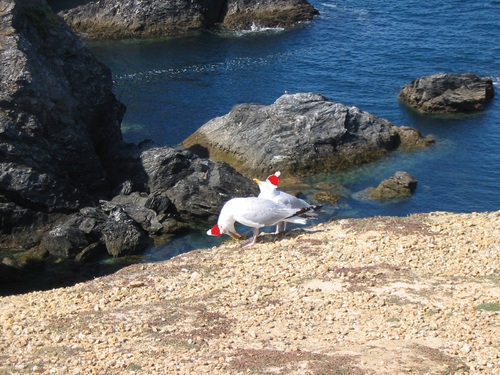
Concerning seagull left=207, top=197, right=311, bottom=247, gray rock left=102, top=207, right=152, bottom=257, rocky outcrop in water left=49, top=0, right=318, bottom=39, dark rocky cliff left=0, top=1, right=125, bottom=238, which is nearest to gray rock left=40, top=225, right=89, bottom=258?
gray rock left=102, top=207, right=152, bottom=257

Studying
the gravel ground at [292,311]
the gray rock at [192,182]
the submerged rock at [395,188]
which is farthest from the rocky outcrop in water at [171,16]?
the gravel ground at [292,311]

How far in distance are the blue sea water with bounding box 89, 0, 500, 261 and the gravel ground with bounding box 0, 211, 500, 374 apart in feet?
36.5

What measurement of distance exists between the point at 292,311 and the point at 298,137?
84.2 feet

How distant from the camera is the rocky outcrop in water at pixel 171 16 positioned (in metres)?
74.1

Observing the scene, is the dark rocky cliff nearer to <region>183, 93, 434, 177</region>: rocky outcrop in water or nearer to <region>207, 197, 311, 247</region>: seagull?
<region>183, 93, 434, 177</region>: rocky outcrop in water

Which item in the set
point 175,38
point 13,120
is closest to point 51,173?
point 13,120

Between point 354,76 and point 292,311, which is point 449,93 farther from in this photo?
point 292,311

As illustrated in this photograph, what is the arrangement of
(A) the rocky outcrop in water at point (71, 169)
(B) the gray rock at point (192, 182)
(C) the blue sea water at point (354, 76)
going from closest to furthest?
1. (A) the rocky outcrop in water at point (71, 169)
2. (B) the gray rock at point (192, 182)
3. (C) the blue sea water at point (354, 76)

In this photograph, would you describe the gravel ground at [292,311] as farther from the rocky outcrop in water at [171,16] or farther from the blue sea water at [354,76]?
the rocky outcrop in water at [171,16]

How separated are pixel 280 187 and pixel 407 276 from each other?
1990cm

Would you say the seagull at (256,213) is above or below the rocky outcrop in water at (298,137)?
above

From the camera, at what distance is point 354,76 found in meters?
61.2

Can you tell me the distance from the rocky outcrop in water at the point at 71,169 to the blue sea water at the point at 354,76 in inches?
116

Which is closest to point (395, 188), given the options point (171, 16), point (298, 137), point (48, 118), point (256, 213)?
point (298, 137)
